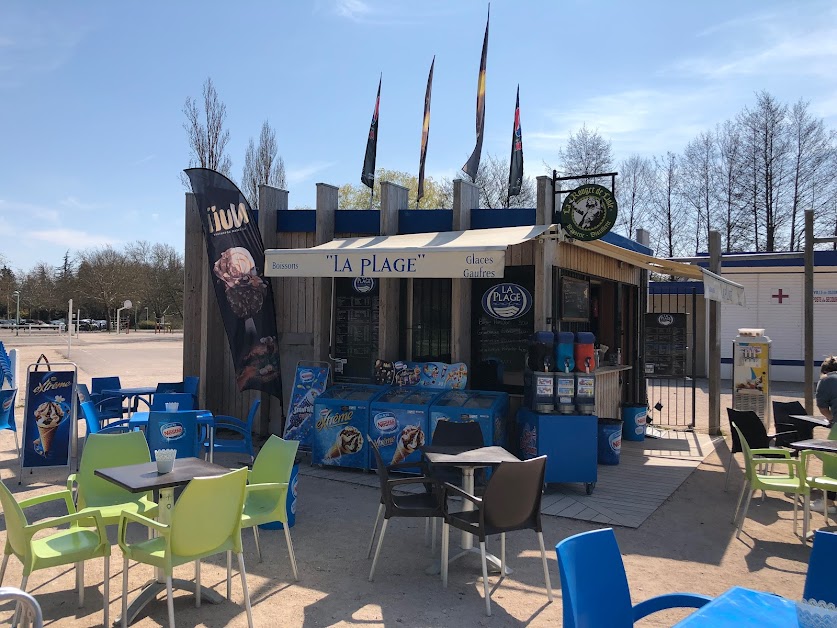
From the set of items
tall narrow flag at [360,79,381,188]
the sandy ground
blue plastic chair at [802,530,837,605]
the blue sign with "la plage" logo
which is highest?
tall narrow flag at [360,79,381,188]

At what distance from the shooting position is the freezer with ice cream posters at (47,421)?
6645 millimetres

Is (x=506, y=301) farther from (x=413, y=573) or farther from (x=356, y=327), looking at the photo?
(x=413, y=573)

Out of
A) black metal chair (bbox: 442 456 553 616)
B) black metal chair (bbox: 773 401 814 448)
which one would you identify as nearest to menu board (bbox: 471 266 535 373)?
black metal chair (bbox: 773 401 814 448)

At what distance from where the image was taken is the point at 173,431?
5.86 meters

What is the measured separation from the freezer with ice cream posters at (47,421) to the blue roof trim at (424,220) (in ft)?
13.7

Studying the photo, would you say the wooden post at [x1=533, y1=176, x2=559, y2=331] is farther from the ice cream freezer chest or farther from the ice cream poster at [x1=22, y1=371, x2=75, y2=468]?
the ice cream poster at [x1=22, y1=371, x2=75, y2=468]

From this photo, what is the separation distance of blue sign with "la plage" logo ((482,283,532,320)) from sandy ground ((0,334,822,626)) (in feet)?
9.06

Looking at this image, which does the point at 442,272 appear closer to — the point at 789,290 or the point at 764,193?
the point at 789,290

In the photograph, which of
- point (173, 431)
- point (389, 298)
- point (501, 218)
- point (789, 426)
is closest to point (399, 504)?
point (173, 431)

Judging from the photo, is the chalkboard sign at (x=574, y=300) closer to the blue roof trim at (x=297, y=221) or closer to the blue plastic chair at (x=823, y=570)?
the blue roof trim at (x=297, y=221)

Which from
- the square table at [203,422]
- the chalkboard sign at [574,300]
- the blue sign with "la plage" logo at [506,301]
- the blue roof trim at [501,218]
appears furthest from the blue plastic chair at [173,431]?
the chalkboard sign at [574,300]

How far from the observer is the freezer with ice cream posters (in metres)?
6.64

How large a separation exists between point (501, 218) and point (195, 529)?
535cm

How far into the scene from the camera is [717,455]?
830 cm
